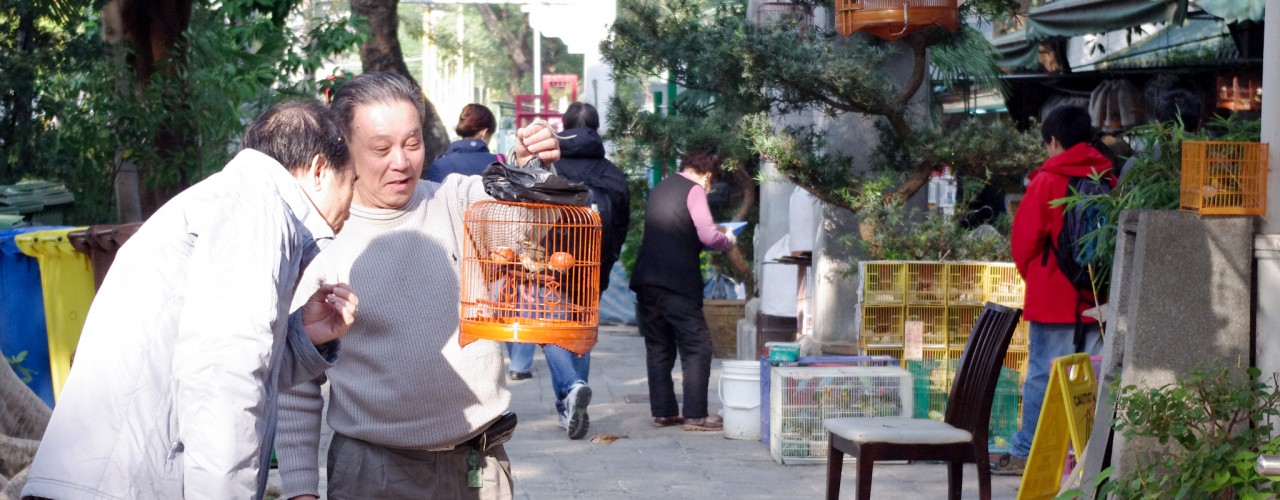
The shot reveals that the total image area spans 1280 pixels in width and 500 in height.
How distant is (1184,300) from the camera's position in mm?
4582

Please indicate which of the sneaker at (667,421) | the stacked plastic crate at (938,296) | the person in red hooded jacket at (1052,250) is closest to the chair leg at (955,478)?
the person in red hooded jacket at (1052,250)

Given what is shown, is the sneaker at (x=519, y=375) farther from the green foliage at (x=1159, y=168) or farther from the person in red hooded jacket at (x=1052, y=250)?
the green foliage at (x=1159, y=168)

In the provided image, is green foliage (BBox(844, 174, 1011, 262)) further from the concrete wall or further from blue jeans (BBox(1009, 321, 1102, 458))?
the concrete wall

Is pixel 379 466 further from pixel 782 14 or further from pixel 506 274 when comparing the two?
pixel 782 14

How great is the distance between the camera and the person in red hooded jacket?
22.6ft

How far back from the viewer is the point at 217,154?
9.70m

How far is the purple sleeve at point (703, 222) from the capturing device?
345 inches

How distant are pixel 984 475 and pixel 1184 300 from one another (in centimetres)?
163

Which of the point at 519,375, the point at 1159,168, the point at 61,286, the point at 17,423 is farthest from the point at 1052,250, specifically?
the point at 519,375

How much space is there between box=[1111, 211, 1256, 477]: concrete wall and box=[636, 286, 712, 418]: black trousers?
438 cm

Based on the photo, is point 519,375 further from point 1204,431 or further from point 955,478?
point 1204,431

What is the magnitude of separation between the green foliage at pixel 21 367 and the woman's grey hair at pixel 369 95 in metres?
4.91

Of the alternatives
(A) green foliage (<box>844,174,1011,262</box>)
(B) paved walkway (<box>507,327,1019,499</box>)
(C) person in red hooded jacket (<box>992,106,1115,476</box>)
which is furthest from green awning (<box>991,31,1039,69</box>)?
(C) person in red hooded jacket (<box>992,106,1115,476</box>)

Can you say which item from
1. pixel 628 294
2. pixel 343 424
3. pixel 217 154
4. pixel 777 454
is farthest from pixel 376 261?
pixel 628 294
